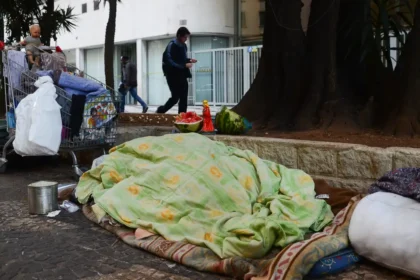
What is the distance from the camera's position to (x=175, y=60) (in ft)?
29.5

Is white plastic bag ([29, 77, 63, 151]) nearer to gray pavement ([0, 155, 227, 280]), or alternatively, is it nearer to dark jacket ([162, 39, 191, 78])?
gray pavement ([0, 155, 227, 280])

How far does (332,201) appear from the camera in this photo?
434 centimetres

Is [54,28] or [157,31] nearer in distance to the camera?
[54,28]

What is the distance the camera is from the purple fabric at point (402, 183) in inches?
141

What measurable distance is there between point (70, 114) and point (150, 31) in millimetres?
16013

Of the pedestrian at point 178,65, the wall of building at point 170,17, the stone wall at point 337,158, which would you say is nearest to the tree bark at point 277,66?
the stone wall at point 337,158

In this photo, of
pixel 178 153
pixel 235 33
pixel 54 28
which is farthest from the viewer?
pixel 235 33

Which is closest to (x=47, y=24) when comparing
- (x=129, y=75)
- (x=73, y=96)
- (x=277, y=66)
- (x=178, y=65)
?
(x=129, y=75)

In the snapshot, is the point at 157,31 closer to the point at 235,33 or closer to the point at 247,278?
the point at 235,33

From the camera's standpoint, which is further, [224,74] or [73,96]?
[224,74]

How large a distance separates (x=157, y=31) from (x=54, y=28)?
28.3 ft

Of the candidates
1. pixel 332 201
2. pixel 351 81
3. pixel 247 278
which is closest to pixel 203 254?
pixel 247 278

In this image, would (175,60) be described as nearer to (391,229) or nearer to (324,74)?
(324,74)

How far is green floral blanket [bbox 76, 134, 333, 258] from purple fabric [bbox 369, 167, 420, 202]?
0.47 meters
